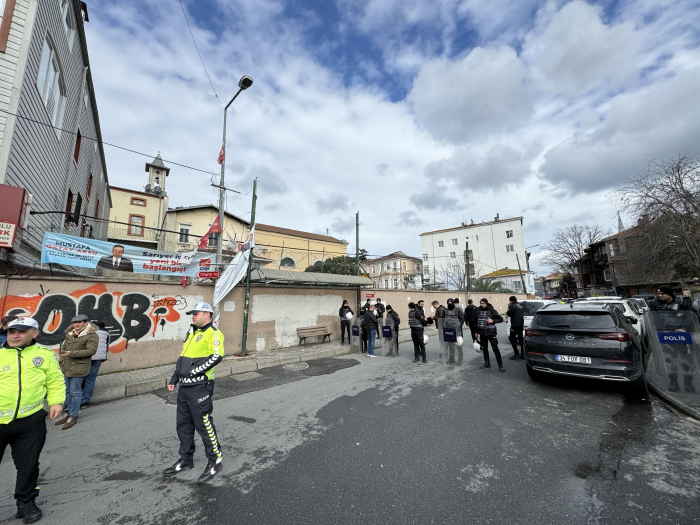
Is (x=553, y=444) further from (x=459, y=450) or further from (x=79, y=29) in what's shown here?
(x=79, y=29)

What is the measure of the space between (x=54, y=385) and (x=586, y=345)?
7593mm

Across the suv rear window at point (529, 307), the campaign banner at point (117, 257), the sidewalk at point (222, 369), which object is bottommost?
the sidewalk at point (222, 369)

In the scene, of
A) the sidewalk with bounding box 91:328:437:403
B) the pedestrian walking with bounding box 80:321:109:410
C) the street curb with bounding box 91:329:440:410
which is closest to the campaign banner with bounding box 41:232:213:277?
the sidewalk with bounding box 91:328:437:403

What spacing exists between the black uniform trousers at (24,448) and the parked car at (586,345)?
24.0 ft

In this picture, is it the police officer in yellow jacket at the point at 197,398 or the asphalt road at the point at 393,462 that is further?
the police officer in yellow jacket at the point at 197,398

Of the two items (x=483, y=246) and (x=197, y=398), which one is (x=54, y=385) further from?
(x=483, y=246)

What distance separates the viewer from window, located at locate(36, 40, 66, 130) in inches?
294

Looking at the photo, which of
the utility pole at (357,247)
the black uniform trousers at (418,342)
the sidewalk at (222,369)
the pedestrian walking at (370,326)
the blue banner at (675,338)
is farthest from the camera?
the utility pole at (357,247)

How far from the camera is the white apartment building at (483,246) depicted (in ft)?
175

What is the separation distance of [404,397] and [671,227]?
539 inches

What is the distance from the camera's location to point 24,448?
2.62m

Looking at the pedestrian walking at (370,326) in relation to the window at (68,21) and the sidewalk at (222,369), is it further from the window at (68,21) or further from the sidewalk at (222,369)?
the window at (68,21)

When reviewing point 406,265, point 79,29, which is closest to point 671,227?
point 79,29

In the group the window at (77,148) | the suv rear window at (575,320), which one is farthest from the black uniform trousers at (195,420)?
the window at (77,148)
